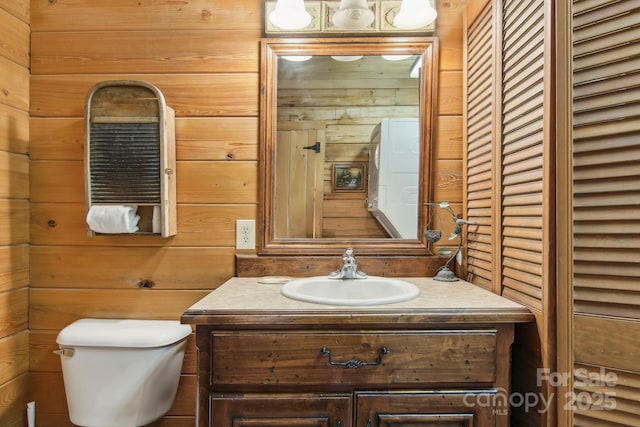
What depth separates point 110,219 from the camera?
3.90 ft

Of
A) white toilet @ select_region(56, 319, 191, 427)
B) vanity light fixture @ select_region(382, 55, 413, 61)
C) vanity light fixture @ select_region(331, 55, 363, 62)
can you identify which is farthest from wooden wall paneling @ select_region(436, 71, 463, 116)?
white toilet @ select_region(56, 319, 191, 427)

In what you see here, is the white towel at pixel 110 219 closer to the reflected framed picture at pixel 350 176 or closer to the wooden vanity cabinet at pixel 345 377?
the wooden vanity cabinet at pixel 345 377

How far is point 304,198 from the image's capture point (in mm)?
1351

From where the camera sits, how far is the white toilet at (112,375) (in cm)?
112

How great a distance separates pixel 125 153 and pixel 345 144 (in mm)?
849

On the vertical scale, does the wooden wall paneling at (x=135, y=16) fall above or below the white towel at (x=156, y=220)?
above

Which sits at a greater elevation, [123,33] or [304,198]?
[123,33]

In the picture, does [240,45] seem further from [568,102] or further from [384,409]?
[384,409]

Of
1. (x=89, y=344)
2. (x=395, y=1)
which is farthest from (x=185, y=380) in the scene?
(x=395, y=1)

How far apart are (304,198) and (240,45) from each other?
0.69 meters

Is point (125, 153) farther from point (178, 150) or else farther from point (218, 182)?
point (218, 182)

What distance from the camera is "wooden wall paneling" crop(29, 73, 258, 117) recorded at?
1.34m

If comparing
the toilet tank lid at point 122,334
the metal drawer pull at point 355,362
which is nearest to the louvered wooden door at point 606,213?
the metal drawer pull at point 355,362

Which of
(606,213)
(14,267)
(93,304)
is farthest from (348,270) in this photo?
(14,267)
